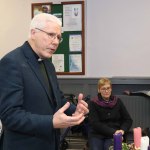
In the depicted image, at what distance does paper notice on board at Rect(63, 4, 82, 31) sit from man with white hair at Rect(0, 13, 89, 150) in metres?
2.55

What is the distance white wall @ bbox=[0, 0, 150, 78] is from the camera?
4.03 m

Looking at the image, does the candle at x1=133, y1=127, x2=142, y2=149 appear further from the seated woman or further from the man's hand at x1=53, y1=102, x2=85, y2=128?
the seated woman

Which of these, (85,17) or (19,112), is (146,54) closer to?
(85,17)

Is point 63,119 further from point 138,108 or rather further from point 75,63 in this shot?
point 75,63

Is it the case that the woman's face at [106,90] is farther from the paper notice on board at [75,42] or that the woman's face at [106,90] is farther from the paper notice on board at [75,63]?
the paper notice on board at [75,42]

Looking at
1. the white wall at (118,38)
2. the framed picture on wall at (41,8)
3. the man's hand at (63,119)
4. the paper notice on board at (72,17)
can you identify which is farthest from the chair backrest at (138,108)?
the man's hand at (63,119)

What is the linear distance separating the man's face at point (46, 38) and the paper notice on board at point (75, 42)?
2604mm

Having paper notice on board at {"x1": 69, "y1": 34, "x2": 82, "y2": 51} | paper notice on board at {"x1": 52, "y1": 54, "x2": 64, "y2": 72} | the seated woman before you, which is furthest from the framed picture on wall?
the seated woman

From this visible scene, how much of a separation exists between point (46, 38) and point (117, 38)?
2714mm

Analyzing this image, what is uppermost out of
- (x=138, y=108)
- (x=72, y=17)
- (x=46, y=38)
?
(x=72, y=17)

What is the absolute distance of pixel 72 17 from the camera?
4.12m

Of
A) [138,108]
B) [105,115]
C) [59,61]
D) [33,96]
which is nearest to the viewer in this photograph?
[33,96]

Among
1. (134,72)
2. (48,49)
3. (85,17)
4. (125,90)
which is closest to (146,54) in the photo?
(134,72)

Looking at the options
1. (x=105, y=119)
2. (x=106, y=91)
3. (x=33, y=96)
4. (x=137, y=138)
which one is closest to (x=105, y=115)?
(x=105, y=119)
